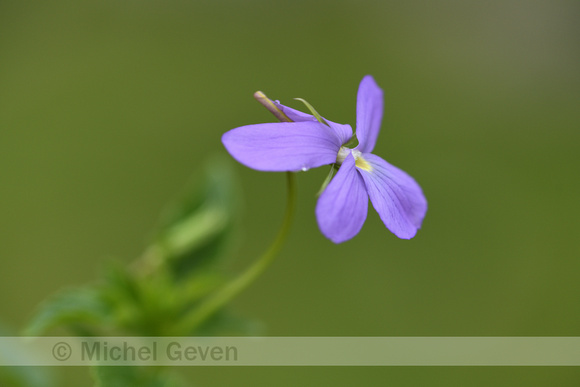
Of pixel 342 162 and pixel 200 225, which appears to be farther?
pixel 200 225

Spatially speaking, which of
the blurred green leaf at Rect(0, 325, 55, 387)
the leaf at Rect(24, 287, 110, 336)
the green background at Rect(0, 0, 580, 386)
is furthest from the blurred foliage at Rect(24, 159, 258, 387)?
the green background at Rect(0, 0, 580, 386)

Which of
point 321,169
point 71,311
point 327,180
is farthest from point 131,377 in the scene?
point 321,169

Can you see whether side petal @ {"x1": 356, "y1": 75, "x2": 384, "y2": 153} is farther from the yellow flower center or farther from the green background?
the green background

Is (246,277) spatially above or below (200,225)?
below

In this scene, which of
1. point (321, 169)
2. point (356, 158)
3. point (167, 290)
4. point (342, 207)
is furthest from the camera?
point (321, 169)

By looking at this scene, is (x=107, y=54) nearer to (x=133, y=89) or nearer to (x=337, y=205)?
(x=133, y=89)

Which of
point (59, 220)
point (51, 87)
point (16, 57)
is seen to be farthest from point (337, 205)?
point (16, 57)

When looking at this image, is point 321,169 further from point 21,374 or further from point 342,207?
point 342,207
